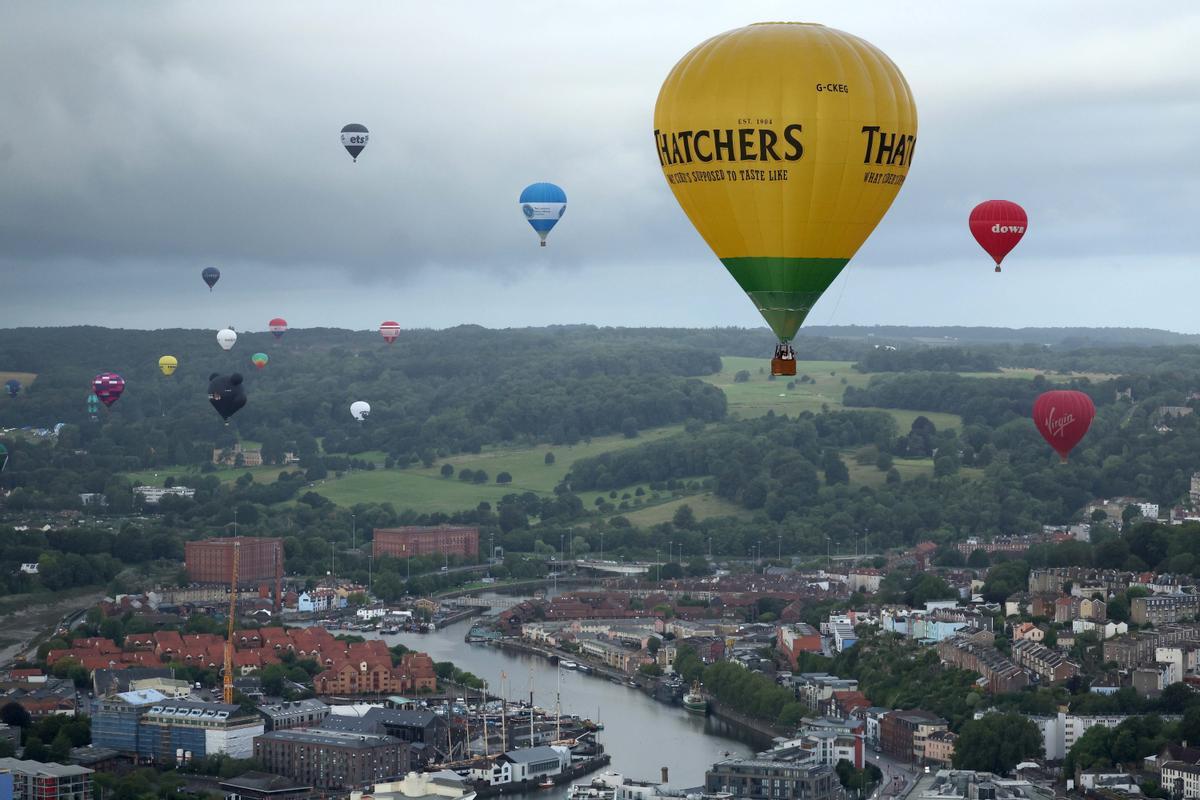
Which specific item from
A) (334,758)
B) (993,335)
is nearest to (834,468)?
(334,758)

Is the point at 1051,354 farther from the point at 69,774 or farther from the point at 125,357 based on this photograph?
the point at 69,774

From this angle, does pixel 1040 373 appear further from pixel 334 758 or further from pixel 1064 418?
pixel 334 758

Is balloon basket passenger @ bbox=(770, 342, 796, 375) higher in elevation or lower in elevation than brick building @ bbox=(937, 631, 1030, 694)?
higher

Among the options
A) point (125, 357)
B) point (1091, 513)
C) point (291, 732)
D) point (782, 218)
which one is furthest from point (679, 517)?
point (782, 218)

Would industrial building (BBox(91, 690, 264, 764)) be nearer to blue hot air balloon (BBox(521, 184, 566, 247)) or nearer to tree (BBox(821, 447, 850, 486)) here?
blue hot air balloon (BBox(521, 184, 566, 247))

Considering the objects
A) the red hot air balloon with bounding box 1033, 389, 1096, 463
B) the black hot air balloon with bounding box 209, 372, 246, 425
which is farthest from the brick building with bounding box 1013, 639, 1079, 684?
the black hot air balloon with bounding box 209, 372, 246, 425

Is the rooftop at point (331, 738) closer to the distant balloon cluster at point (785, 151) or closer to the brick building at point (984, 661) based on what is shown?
the brick building at point (984, 661)

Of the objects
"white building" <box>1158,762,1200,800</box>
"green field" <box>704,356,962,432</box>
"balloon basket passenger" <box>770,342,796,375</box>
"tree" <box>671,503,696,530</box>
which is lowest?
"white building" <box>1158,762,1200,800</box>
